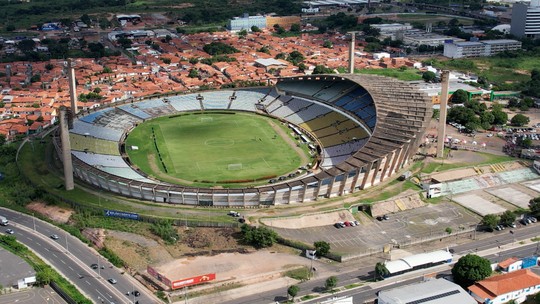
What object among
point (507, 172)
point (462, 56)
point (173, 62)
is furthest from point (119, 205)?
point (462, 56)

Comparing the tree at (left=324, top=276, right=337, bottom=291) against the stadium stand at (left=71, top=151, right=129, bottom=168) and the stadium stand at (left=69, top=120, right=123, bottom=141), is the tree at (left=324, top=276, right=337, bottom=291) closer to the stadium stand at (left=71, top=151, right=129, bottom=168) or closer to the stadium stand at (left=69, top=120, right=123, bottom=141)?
the stadium stand at (left=71, top=151, right=129, bottom=168)

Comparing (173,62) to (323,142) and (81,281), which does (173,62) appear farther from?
(81,281)

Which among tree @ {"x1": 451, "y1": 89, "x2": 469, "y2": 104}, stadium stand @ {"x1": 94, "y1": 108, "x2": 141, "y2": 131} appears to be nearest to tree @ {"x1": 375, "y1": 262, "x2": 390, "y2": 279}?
stadium stand @ {"x1": 94, "y1": 108, "x2": 141, "y2": 131}

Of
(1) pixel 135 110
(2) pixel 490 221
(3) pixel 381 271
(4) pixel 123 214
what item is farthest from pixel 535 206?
(1) pixel 135 110

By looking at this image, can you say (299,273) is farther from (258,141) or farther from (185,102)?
(185,102)

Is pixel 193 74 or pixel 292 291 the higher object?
pixel 193 74

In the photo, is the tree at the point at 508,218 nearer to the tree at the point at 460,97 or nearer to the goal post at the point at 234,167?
the goal post at the point at 234,167

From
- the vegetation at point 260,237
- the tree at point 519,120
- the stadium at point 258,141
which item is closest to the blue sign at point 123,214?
the stadium at point 258,141
